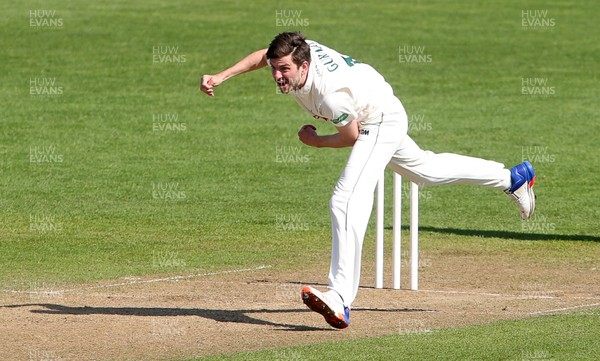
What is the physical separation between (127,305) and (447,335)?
121 inches

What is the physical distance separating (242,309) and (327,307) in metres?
1.50

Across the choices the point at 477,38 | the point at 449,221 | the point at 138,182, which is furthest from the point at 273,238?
the point at 477,38

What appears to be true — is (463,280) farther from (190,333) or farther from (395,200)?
(190,333)

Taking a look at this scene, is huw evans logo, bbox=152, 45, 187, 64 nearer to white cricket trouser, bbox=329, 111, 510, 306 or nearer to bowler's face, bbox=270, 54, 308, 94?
white cricket trouser, bbox=329, 111, 510, 306

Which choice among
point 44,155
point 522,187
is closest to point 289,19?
point 44,155

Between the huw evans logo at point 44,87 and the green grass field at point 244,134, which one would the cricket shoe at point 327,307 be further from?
the huw evans logo at point 44,87

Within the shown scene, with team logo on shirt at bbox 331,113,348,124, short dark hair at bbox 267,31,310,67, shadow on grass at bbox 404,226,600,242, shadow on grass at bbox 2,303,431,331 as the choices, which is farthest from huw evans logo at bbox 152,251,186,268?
short dark hair at bbox 267,31,310,67

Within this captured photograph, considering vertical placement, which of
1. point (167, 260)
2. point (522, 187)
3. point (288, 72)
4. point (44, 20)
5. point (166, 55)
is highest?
point (44, 20)

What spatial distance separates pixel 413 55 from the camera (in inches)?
1117

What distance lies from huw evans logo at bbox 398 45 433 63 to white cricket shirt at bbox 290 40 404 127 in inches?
703

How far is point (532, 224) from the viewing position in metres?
15.9

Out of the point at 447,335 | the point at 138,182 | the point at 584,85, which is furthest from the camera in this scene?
the point at 584,85

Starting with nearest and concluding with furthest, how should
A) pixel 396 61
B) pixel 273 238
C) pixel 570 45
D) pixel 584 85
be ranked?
pixel 273 238 < pixel 584 85 < pixel 396 61 < pixel 570 45

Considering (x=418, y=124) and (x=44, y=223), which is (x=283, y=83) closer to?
(x=44, y=223)
